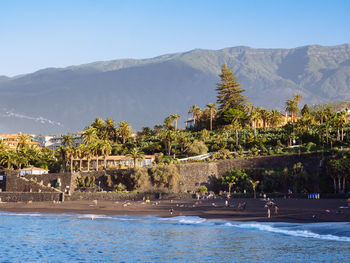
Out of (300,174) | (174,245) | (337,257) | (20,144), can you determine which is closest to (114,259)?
(174,245)

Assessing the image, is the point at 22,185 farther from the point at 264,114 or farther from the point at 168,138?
the point at 264,114

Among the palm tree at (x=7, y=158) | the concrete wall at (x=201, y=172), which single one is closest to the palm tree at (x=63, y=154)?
the palm tree at (x=7, y=158)

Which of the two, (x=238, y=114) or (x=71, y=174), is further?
(x=238, y=114)

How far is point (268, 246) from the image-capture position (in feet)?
105

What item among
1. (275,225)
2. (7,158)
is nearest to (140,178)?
(7,158)

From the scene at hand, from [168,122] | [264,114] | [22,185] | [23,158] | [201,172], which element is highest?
[264,114]

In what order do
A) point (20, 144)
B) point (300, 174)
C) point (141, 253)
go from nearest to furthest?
1. point (141, 253)
2. point (300, 174)
3. point (20, 144)

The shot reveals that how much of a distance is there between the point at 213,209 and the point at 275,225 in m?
11.3

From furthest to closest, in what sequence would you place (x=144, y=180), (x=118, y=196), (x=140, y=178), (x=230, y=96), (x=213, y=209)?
(x=230, y=96) < (x=144, y=180) < (x=140, y=178) < (x=118, y=196) < (x=213, y=209)

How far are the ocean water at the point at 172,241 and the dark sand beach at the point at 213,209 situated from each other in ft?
7.76

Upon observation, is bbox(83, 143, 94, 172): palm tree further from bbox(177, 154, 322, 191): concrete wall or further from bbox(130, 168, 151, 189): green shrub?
bbox(177, 154, 322, 191): concrete wall

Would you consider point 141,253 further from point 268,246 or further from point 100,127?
point 100,127

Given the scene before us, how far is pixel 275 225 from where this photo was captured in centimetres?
4069

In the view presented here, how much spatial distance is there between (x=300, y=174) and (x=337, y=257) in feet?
97.7
